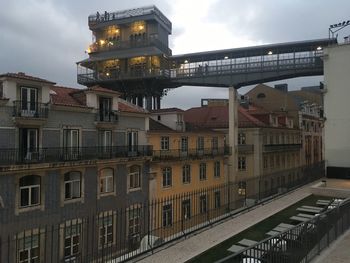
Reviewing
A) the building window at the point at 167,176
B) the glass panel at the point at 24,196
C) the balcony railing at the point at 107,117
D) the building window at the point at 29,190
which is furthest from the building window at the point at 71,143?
the building window at the point at 167,176

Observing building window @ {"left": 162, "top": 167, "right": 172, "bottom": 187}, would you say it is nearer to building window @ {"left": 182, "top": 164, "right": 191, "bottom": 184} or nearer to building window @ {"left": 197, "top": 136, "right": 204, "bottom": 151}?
building window @ {"left": 182, "top": 164, "right": 191, "bottom": 184}

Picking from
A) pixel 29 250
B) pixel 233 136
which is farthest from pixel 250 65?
pixel 29 250

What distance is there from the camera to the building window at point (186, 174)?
35.8 meters

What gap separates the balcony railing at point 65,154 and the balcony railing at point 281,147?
2184cm

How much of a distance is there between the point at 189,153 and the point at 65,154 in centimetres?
1533

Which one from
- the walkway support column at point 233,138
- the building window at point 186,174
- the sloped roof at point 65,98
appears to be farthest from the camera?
the walkway support column at point 233,138

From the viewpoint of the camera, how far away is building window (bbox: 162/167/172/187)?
33.3 meters

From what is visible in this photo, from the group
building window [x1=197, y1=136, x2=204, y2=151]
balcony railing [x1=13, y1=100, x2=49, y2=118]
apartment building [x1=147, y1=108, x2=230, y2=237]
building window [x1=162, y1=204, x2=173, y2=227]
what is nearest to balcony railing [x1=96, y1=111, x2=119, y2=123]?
balcony railing [x1=13, y1=100, x2=49, y2=118]

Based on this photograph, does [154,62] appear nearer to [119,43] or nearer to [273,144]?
[119,43]

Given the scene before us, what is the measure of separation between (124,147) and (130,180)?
2662 mm

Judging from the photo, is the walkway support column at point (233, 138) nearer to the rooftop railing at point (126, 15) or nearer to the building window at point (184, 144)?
the building window at point (184, 144)

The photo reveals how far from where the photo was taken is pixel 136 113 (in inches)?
1190

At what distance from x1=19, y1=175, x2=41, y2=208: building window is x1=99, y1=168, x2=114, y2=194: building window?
16.6 feet

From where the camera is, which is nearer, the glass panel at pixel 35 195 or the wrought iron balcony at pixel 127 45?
the glass panel at pixel 35 195
